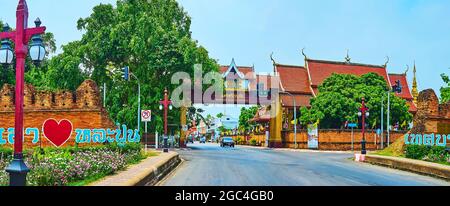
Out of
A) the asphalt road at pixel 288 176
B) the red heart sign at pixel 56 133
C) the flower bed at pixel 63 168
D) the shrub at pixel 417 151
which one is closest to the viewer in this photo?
the flower bed at pixel 63 168

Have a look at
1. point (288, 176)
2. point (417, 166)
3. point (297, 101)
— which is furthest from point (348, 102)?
point (288, 176)

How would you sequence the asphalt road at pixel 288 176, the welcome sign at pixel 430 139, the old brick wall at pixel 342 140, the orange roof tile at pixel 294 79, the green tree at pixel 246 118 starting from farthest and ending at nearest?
the green tree at pixel 246 118
the orange roof tile at pixel 294 79
the old brick wall at pixel 342 140
the welcome sign at pixel 430 139
the asphalt road at pixel 288 176

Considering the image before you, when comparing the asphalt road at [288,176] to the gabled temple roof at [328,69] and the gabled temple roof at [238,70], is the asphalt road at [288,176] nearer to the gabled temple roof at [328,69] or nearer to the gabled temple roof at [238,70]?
the gabled temple roof at [238,70]

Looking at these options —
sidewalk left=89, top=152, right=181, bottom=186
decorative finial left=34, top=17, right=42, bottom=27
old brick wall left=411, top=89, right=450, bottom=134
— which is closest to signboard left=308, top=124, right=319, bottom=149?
old brick wall left=411, top=89, right=450, bottom=134

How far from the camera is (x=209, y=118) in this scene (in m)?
147

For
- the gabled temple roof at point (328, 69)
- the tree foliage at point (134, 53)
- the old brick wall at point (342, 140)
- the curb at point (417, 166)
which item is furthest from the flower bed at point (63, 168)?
the gabled temple roof at point (328, 69)

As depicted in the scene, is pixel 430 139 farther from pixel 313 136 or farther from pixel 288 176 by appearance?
pixel 313 136

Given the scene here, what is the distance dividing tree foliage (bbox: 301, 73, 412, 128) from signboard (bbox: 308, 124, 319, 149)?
82cm

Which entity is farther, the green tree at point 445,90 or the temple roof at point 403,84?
the temple roof at point 403,84

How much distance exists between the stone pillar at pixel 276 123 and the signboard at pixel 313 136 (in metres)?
6.68

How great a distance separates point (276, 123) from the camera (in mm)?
57344

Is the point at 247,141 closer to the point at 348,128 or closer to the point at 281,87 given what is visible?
the point at 281,87

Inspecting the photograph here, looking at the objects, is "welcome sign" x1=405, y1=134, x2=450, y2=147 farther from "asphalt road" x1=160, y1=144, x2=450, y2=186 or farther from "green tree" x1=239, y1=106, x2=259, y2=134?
"green tree" x1=239, y1=106, x2=259, y2=134

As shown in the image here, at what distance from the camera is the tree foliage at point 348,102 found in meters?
48.2
